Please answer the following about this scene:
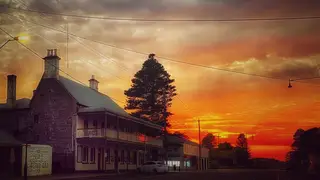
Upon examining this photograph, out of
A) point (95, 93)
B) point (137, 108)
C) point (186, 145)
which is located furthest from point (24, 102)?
point (186, 145)

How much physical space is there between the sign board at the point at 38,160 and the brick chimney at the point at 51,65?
10184 millimetres

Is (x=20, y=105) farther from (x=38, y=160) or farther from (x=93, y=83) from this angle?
(x=38, y=160)

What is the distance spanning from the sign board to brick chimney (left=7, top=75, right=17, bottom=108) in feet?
38.0

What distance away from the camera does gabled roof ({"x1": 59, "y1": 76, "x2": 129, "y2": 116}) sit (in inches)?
1943

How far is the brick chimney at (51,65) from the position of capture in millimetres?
49062

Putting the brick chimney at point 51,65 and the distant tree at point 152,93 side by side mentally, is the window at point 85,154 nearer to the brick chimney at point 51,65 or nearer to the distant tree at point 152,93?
the brick chimney at point 51,65

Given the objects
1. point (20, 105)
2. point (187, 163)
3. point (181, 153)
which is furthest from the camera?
point (187, 163)

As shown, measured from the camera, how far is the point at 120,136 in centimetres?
5122

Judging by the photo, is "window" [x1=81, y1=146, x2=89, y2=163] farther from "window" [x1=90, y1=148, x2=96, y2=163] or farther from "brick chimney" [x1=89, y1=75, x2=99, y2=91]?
"brick chimney" [x1=89, y1=75, x2=99, y2=91]

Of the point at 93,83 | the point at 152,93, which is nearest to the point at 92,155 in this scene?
the point at 93,83

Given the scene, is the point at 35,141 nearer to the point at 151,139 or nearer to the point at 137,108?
the point at 151,139

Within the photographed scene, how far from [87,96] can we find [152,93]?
22025 mm

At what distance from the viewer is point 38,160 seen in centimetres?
4103

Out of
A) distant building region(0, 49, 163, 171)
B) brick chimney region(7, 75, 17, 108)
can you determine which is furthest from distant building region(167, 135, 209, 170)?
brick chimney region(7, 75, 17, 108)
